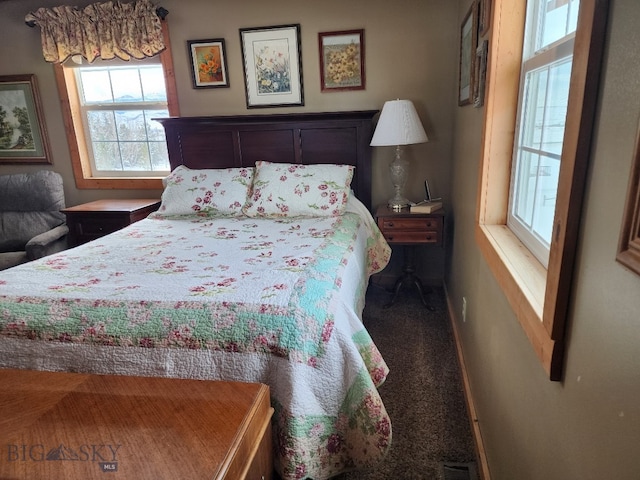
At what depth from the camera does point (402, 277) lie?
9.68ft

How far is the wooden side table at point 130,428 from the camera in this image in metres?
0.82

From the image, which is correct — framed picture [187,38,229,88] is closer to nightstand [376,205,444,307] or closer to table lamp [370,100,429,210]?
table lamp [370,100,429,210]

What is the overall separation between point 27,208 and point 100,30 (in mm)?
1535

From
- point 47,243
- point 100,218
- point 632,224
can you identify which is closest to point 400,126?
point 632,224

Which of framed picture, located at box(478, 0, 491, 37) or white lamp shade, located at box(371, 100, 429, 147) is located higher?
framed picture, located at box(478, 0, 491, 37)

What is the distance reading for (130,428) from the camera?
92 cm

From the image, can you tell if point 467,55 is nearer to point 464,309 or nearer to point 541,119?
point 541,119

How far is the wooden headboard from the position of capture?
115 inches

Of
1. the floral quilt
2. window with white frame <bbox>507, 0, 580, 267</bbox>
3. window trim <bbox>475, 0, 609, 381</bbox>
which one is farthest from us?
the floral quilt

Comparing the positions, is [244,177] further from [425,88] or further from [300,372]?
[300,372]

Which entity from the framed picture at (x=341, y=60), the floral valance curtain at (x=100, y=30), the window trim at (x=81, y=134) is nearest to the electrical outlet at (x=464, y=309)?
the framed picture at (x=341, y=60)

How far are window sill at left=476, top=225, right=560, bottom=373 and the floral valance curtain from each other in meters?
2.76

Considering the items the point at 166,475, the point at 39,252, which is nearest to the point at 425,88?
the point at 166,475

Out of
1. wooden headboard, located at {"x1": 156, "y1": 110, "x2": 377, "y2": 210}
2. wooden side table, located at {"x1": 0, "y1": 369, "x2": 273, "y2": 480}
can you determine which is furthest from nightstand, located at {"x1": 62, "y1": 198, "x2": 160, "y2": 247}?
wooden side table, located at {"x1": 0, "y1": 369, "x2": 273, "y2": 480}
